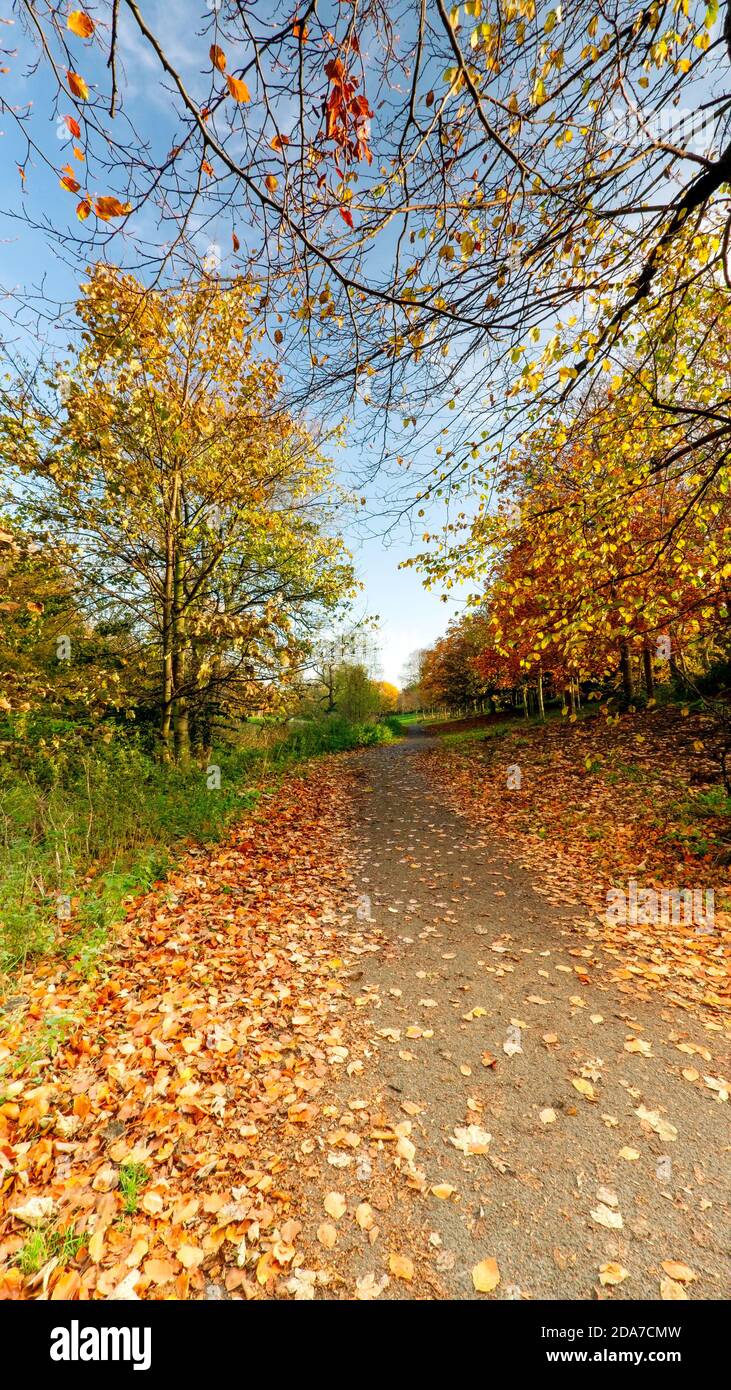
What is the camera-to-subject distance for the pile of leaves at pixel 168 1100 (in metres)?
2.05

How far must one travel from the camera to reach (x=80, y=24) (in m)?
2.02

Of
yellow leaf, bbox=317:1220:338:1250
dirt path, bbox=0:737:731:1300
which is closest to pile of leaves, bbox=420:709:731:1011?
dirt path, bbox=0:737:731:1300

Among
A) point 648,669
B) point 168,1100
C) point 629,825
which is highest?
point 648,669

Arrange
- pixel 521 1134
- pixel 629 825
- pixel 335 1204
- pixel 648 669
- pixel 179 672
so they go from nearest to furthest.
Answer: pixel 335 1204 < pixel 521 1134 < pixel 629 825 < pixel 179 672 < pixel 648 669

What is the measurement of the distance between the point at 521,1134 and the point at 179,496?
9.46 meters

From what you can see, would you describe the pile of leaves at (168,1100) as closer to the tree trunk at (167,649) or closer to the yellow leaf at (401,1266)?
the yellow leaf at (401,1266)

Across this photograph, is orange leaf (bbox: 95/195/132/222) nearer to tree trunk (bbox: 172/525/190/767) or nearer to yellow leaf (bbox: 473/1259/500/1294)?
yellow leaf (bbox: 473/1259/500/1294)

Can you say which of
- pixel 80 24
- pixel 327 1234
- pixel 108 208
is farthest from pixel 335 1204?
pixel 80 24

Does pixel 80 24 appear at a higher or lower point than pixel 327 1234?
higher

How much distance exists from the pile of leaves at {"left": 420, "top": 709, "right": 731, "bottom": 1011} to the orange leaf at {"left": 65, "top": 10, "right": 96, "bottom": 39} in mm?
5962

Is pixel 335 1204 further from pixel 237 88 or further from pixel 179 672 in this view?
pixel 179 672

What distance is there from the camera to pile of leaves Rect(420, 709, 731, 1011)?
14.3ft

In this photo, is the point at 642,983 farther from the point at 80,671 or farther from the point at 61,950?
the point at 80,671

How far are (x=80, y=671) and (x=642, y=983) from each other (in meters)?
8.14
